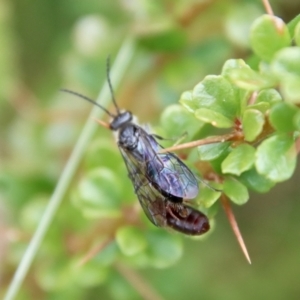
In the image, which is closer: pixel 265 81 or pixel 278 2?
pixel 265 81

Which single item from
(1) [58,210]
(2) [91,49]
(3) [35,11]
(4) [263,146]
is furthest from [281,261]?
(3) [35,11]

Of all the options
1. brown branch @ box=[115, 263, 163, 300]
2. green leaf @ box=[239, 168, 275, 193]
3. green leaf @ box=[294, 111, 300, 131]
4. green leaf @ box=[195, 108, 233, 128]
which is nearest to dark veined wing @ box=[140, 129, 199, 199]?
green leaf @ box=[239, 168, 275, 193]

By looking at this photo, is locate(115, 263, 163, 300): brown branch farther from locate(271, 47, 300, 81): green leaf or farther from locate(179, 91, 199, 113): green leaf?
locate(271, 47, 300, 81): green leaf

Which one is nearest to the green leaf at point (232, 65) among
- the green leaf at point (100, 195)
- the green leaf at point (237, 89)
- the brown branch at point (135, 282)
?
the green leaf at point (237, 89)

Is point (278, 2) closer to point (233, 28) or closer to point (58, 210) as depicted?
point (233, 28)

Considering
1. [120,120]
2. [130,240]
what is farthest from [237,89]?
[120,120]

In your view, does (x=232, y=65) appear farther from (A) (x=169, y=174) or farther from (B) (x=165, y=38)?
(B) (x=165, y=38)

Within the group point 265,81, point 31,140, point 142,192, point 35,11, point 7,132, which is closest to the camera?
point 265,81
